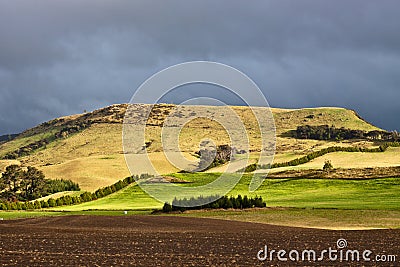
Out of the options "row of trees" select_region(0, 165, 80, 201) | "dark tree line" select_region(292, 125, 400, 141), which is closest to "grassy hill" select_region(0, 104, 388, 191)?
Answer: "row of trees" select_region(0, 165, 80, 201)

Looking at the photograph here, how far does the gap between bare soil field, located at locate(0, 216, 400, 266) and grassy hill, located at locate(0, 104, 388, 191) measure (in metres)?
67.9

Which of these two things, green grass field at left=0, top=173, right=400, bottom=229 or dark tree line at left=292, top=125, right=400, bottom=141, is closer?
green grass field at left=0, top=173, right=400, bottom=229

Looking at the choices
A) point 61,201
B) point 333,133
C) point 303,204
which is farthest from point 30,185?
point 333,133

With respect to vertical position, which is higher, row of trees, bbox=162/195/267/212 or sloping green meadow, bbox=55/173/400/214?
sloping green meadow, bbox=55/173/400/214

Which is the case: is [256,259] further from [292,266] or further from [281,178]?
[281,178]

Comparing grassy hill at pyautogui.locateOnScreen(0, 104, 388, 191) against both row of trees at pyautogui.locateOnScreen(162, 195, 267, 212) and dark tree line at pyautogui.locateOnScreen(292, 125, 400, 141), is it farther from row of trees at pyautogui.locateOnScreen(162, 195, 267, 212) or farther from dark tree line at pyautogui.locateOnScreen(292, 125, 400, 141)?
row of trees at pyautogui.locateOnScreen(162, 195, 267, 212)

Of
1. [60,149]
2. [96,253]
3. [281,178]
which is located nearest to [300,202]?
[281,178]

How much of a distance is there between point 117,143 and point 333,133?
59.5 meters

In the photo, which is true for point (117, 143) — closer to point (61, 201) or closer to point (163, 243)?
point (61, 201)

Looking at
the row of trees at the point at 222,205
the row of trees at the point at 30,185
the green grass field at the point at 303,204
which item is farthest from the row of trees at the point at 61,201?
the row of trees at the point at 222,205

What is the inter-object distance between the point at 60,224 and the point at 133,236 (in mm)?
9821

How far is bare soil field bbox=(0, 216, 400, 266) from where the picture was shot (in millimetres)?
21078

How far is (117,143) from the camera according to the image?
16638cm

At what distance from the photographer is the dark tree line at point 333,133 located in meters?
160
